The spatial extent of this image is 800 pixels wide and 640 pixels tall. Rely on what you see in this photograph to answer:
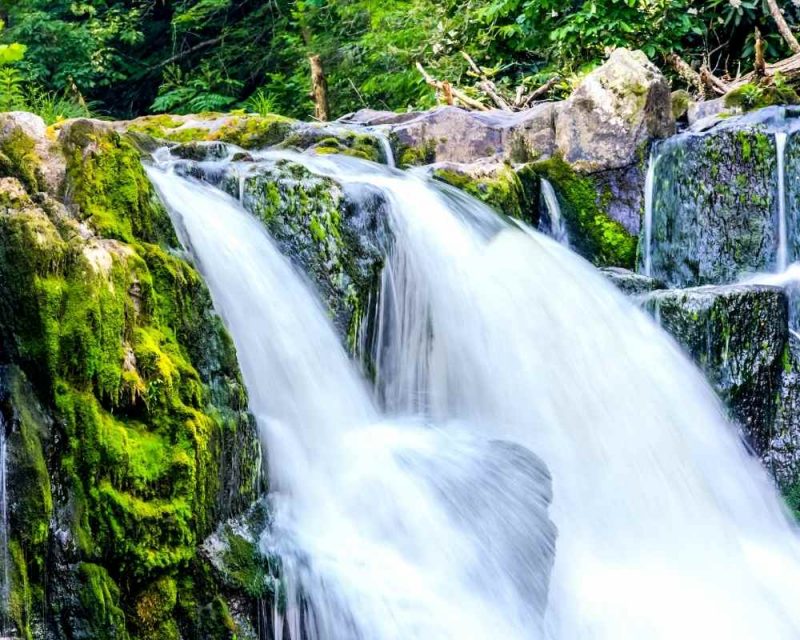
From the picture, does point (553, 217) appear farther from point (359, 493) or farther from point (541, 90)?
point (359, 493)

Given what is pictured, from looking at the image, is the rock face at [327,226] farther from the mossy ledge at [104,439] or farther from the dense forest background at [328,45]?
the dense forest background at [328,45]

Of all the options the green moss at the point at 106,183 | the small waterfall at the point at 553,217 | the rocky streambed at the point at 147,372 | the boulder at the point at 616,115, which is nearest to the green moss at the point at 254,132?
the rocky streambed at the point at 147,372

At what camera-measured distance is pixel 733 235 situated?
776 cm

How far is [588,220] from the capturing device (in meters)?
8.27

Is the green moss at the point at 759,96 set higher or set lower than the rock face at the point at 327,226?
higher

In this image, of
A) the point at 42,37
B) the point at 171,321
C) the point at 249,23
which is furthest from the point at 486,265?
the point at 249,23

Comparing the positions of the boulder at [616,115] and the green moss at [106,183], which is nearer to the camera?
the green moss at [106,183]

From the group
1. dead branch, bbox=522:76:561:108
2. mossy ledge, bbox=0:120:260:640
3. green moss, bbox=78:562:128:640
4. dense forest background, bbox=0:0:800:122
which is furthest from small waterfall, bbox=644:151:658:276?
green moss, bbox=78:562:128:640

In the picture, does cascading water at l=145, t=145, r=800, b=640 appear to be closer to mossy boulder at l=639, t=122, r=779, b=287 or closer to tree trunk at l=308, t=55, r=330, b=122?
mossy boulder at l=639, t=122, r=779, b=287

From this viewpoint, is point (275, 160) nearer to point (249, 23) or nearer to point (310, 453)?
point (310, 453)

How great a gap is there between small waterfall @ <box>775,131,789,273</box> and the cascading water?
1.74m

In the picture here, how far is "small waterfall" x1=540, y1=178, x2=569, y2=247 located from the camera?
8273 millimetres

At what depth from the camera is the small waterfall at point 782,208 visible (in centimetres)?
761

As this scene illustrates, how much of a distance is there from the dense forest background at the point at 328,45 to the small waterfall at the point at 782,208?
12.0 feet
